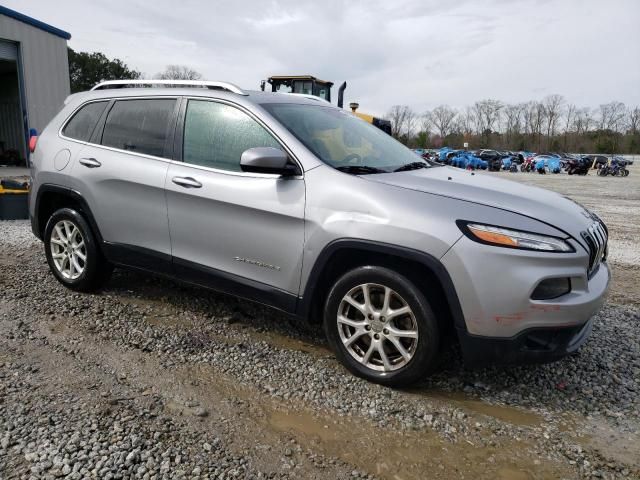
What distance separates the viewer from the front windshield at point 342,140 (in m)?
3.31

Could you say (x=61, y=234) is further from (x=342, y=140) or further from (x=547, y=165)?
(x=547, y=165)

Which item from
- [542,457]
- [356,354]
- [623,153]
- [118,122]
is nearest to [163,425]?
[356,354]

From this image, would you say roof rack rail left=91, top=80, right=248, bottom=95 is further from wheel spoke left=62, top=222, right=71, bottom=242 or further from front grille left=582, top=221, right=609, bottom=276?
front grille left=582, top=221, right=609, bottom=276

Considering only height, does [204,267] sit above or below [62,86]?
below

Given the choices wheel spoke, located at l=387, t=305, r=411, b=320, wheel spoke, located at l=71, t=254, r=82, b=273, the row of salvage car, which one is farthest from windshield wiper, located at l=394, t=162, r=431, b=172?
the row of salvage car

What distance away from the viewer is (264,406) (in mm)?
2803

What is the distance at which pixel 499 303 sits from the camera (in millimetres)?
2619

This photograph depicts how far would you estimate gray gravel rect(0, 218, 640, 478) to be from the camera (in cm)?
233

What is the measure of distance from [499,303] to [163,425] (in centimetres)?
190

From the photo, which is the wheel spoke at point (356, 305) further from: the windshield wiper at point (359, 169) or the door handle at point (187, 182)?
the door handle at point (187, 182)

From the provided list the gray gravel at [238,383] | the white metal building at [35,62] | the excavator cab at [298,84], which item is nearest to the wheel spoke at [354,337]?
the gray gravel at [238,383]

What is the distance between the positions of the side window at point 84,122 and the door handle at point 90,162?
8.8 inches

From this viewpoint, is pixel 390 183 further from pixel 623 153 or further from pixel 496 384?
pixel 623 153

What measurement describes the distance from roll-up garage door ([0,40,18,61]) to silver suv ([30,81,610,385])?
49.8 ft
